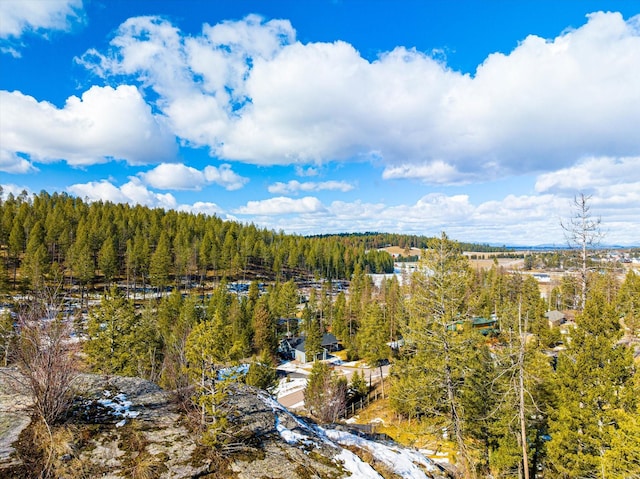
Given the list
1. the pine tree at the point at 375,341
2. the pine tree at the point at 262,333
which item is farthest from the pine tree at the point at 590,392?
the pine tree at the point at 262,333

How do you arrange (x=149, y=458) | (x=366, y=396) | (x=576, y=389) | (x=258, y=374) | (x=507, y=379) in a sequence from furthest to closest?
(x=366, y=396)
(x=258, y=374)
(x=507, y=379)
(x=576, y=389)
(x=149, y=458)

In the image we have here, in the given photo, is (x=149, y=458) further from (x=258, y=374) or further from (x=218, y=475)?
(x=258, y=374)

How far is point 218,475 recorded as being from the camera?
7348 mm

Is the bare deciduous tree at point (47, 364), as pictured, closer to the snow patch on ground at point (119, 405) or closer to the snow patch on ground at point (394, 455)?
the snow patch on ground at point (119, 405)

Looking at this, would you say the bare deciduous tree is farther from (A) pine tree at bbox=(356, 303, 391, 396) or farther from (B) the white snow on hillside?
(A) pine tree at bbox=(356, 303, 391, 396)

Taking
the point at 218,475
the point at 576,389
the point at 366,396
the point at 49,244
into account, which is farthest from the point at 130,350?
the point at 49,244

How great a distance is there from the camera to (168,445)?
311 inches

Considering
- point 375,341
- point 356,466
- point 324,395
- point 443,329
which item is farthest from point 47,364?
point 375,341

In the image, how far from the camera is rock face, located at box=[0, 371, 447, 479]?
6.96m

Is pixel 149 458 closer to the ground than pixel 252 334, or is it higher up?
higher up

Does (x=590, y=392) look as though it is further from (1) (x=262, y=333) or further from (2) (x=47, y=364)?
(1) (x=262, y=333)

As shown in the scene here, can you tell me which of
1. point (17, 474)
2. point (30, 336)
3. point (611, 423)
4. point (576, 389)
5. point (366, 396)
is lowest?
point (366, 396)

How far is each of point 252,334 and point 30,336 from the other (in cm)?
4142

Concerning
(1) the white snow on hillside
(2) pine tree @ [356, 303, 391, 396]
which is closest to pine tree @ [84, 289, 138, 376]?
(1) the white snow on hillside
